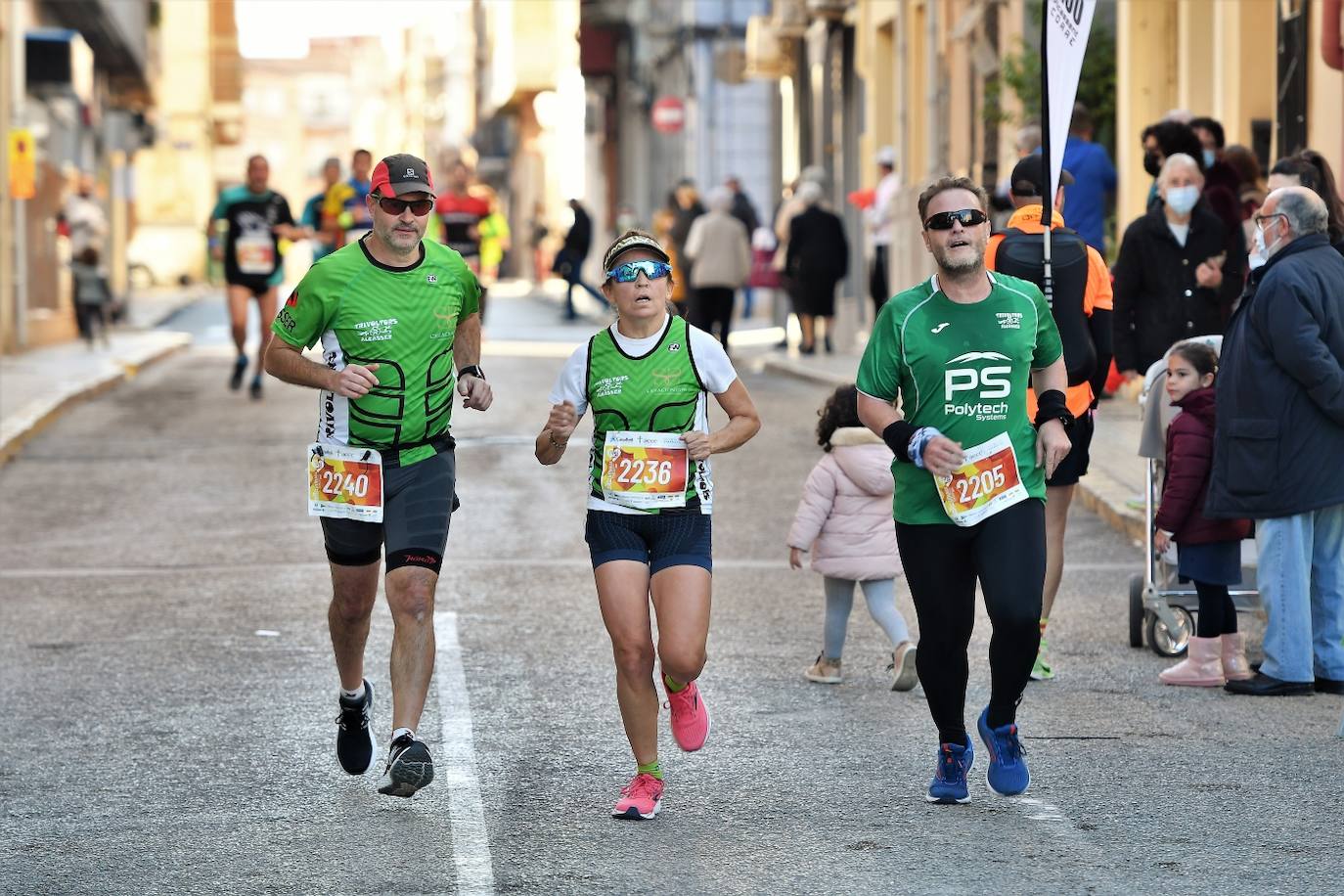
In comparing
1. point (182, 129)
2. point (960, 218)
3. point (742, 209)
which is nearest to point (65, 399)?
point (742, 209)

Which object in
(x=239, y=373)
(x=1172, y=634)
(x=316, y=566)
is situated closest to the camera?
(x=1172, y=634)

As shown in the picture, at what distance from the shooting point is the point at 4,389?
22438 mm

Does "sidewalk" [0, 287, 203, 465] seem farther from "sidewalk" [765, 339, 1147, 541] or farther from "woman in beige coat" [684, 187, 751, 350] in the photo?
"sidewalk" [765, 339, 1147, 541]

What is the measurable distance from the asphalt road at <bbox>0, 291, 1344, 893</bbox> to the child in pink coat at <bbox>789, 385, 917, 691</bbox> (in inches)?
8.5

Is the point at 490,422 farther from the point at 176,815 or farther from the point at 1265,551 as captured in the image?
the point at 176,815

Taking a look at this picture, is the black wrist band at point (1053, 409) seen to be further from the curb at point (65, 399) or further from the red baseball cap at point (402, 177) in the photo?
the curb at point (65, 399)

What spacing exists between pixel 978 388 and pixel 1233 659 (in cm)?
259

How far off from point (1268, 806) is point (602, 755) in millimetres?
2024

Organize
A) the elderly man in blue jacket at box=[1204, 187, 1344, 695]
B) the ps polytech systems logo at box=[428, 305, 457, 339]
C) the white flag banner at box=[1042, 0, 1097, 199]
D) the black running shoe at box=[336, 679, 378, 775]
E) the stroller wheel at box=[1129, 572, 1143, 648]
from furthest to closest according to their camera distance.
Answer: the stroller wheel at box=[1129, 572, 1143, 648] → the white flag banner at box=[1042, 0, 1097, 199] → the elderly man in blue jacket at box=[1204, 187, 1344, 695] → the black running shoe at box=[336, 679, 378, 775] → the ps polytech systems logo at box=[428, 305, 457, 339]

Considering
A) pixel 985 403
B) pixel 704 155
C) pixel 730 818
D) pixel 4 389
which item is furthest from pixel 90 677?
pixel 704 155

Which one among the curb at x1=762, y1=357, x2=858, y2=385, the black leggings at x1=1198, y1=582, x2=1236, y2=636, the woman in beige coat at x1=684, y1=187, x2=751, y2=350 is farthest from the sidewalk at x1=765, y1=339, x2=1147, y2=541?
the woman in beige coat at x1=684, y1=187, x2=751, y2=350

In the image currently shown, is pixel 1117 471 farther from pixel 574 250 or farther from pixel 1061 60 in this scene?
pixel 574 250

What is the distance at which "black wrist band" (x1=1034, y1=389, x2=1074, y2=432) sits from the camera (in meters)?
7.20

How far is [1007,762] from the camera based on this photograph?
7.17m
